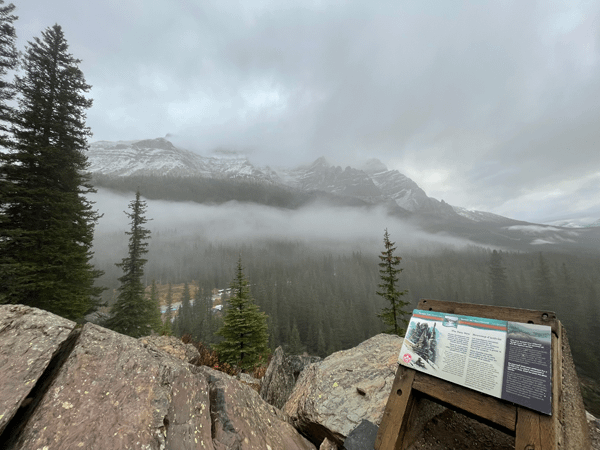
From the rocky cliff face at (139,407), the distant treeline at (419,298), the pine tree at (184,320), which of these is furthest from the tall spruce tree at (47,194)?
the pine tree at (184,320)

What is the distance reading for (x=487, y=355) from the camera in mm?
3520

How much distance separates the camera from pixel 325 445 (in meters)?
5.05

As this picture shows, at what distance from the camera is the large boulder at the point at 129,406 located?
324cm

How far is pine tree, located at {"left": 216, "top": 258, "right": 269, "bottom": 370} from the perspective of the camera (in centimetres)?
2219

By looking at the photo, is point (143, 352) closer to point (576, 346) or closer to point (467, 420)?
point (467, 420)

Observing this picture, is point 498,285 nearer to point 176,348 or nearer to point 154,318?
point 154,318

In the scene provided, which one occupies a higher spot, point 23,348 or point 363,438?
point 23,348

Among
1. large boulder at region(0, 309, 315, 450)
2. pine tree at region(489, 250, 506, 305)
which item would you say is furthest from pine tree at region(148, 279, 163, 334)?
pine tree at region(489, 250, 506, 305)

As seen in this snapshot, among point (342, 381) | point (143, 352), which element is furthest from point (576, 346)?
point (143, 352)

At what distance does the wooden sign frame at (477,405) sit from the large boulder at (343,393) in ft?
4.19

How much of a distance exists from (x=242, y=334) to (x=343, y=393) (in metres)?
19.2

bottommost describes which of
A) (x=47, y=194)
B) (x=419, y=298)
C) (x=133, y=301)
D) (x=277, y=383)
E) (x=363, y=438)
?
(x=419, y=298)

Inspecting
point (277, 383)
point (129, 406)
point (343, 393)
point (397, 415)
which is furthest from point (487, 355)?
point (277, 383)

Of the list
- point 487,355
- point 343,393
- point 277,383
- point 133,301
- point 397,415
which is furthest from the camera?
point 133,301
